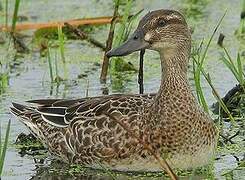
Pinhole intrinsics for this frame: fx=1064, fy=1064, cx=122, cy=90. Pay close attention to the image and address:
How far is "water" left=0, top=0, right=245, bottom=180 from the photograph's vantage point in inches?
297

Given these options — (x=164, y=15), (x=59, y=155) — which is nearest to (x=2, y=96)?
(x=59, y=155)

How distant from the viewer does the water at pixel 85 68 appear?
297 inches

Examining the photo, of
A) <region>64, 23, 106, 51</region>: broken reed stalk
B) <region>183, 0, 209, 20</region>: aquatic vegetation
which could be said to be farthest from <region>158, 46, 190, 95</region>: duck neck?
<region>183, 0, 209, 20</region>: aquatic vegetation

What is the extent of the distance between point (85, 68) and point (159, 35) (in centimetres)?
281

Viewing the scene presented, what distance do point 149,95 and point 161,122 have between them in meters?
0.47

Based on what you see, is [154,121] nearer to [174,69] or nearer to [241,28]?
[174,69]

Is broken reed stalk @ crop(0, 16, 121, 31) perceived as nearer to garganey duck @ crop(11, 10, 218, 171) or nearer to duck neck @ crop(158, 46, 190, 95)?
garganey duck @ crop(11, 10, 218, 171)

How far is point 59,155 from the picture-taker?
771 cm

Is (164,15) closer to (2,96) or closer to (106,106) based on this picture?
(106,106)

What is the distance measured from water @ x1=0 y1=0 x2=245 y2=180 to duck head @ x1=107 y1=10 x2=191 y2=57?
863mm

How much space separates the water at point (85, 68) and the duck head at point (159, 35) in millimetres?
863

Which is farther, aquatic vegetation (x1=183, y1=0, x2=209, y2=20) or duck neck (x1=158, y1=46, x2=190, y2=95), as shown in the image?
aquatic vegetation (x1=183, y1=0, x2=209, y2=20)

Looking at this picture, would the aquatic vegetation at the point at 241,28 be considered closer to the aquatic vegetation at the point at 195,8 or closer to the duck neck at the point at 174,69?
the aquatic vegetation at the point at 195,8

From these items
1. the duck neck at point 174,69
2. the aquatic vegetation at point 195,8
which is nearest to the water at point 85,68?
the aquatic vegetation at point 195,8
